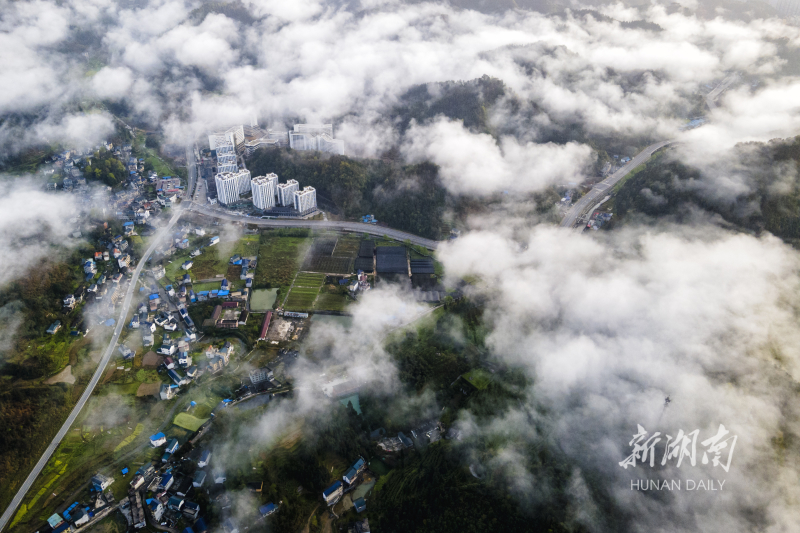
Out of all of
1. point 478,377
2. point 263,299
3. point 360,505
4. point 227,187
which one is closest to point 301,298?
point 263,299

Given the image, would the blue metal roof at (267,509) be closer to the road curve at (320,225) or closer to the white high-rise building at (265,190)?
the road curve at (320,225)

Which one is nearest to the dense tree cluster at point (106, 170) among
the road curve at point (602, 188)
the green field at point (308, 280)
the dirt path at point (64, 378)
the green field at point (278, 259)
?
the green field at point (278, 259)

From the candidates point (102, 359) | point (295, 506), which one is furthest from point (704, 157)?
Result: point (102, 359)

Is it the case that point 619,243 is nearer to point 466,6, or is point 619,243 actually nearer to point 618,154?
point 618,154

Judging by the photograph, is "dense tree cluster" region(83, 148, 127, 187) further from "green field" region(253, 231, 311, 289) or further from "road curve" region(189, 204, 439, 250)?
"green field" region(253, 231, 311, 289)

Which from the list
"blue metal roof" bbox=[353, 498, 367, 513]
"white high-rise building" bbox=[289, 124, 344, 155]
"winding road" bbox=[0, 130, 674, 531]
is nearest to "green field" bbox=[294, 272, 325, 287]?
"winding road" bbox=[0, 130, 674, 531]

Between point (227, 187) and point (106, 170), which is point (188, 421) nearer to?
point (227, 187)
